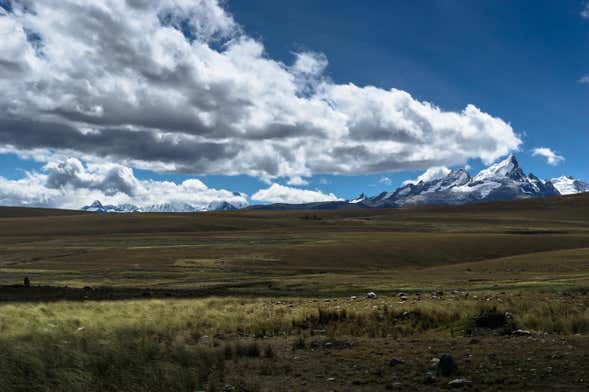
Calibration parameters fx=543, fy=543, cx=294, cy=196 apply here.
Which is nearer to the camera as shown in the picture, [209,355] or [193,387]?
[193,387]

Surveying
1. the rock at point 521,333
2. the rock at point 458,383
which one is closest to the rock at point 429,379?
the rock at point 458,383

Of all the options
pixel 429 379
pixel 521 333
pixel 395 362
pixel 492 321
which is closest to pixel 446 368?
pixel 429 379

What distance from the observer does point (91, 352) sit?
46.8ft

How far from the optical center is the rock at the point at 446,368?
39.4 ft

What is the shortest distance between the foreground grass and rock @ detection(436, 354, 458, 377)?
4.68 m

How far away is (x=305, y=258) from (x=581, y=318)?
6694 centimetres

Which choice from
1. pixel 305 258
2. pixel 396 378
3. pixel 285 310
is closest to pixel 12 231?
pixel 305 258

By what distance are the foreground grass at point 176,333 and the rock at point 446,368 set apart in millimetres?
4685

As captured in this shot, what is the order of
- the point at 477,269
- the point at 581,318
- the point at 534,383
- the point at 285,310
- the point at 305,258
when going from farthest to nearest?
the point at 305,258 → the point at 477,269 → the point at 285,310 → the point at 581,318 → the point at 534,383

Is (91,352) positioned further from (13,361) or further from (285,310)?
(285,310)

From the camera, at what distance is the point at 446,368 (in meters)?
12.1

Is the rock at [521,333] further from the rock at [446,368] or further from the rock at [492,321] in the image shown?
the rock at [446,368]

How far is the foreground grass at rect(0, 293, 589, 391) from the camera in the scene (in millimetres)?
11977

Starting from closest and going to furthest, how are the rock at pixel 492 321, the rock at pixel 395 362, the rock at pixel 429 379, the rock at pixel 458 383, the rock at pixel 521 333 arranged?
1. the rock at pixel 458 383
2. the rock at pixel 429 379
3. the rock at pixel 395 362
4. the rock at pixel 521 333
5. the rock at pixel 492 321
